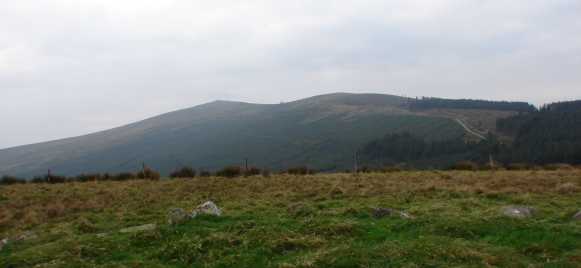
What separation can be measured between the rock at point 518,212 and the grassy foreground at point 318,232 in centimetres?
29

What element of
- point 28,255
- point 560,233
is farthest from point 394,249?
point 28,255

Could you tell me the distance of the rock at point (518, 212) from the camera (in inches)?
518

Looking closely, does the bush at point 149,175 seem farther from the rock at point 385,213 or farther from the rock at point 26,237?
the rock at point 385,213

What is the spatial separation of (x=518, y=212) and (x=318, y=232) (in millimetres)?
6056

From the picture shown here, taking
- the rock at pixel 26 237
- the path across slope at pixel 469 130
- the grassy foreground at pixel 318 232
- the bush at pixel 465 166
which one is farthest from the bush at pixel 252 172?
the path across slope at pixel 469 130

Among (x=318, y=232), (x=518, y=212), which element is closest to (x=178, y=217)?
(x=318, y=232)

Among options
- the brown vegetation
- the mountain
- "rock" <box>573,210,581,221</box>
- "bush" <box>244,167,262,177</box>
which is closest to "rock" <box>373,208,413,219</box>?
"rock" <box>573,210,581,221</box>

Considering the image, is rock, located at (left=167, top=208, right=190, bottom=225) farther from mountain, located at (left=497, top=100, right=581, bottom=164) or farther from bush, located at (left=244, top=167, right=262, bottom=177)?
mountain, located at (left=497, top=100, right=581, bottom=164)

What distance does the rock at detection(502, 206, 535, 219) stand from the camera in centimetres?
1315

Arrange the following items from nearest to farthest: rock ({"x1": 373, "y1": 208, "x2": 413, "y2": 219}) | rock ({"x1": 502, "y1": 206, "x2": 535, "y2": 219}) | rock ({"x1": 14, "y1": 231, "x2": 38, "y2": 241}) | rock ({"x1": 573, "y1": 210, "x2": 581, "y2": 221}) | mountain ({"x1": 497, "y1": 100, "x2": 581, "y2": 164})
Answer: rock ({"x1": 573, "y1": 210, "x2": 581, "y2": 221}), rock ({"x1": 502, "y1": 206, "x2": 535, "y2": 219}), rock ({"x1": 14, "y1": 231, "x2": 38, "y2": 241}), rock ({"x1": 373, "y1": 208, "x2": 413, "y2": 219}), mountain ({"x1": 497, "y1": 100, "x2": 581, "y2": 164})

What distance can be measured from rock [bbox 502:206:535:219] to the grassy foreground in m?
0.29

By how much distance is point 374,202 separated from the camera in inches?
698

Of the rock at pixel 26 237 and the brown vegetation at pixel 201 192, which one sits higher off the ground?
the rock at pixel 26 237

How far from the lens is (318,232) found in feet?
40.5
